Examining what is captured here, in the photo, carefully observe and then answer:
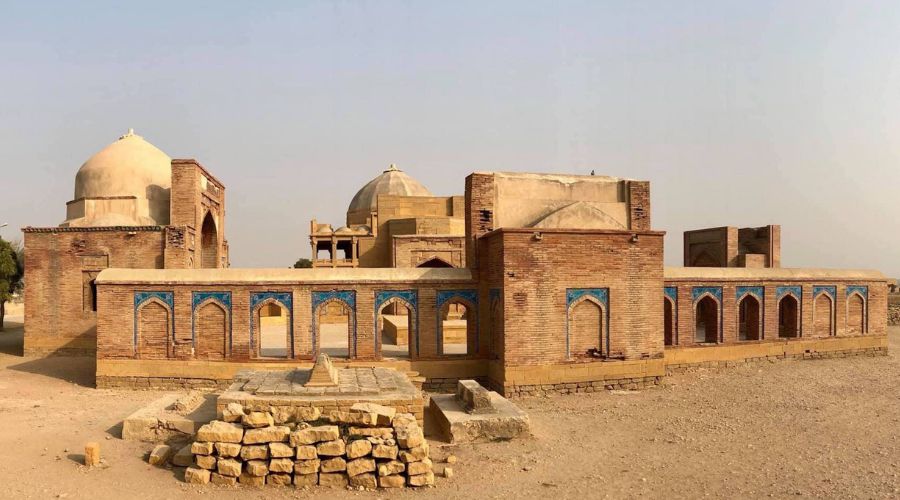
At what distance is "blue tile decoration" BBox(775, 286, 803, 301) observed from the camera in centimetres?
1791

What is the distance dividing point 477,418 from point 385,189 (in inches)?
1033

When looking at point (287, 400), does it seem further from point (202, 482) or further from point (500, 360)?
point (500, 360)

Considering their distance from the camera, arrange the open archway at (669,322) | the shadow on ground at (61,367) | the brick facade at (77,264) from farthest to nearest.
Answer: the brick facade at (77,264) < the open archway at (669,322) < the shadow on ground at (61,367)

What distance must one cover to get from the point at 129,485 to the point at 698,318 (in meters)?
20.8

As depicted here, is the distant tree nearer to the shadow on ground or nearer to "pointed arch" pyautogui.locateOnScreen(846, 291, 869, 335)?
the shadow on ground

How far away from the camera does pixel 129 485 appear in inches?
301

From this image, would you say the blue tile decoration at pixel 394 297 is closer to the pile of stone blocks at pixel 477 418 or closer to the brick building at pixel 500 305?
the brick building at pixel 500 305

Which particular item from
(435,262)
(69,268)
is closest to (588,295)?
(435,262)

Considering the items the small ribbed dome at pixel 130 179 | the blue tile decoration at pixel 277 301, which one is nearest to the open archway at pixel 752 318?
the blue tile decoration at pixel 277 301

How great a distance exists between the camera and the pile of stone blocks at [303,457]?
7797 mm

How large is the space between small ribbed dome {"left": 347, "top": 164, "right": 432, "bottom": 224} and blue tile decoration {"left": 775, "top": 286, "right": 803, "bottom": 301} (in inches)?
827

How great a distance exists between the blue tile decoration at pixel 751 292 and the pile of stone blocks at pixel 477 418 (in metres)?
9.74

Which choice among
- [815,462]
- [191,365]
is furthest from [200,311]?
[815,462]

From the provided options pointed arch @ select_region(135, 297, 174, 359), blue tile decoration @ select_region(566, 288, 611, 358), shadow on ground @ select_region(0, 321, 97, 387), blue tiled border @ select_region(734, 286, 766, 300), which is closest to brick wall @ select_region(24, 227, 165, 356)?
shadow on ground @ select_region(0, 321, 97, 387)
